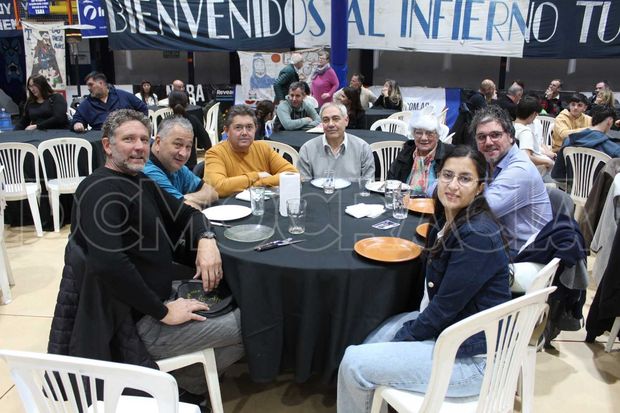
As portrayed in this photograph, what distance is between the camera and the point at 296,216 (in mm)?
2123

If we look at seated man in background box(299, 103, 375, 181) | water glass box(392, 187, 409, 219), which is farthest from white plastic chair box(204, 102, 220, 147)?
water glass box(392, 187, 409, 219)

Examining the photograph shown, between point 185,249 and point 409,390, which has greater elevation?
point 185,249

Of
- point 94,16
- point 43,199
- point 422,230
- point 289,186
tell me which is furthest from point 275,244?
point 94,16

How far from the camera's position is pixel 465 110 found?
589 cm

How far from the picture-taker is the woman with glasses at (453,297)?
154 cm

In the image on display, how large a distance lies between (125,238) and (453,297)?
1142mm

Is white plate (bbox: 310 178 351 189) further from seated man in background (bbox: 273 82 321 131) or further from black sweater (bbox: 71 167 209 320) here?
seated man in background (bbox: 273 82 321 131)

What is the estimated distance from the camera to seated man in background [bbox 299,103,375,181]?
3254 mm

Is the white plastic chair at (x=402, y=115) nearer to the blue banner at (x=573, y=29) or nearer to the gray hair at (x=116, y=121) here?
the blue banner at (x=573, y=29)

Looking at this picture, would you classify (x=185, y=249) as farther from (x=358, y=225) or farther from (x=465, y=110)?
(x=465, y=110)

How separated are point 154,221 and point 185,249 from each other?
1.34ft

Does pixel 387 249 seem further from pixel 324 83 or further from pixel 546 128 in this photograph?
pixel 324 83

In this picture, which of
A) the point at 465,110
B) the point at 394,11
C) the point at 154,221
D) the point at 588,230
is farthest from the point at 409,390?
the point at 394,11

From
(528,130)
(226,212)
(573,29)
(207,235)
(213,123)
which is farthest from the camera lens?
(573,29)
